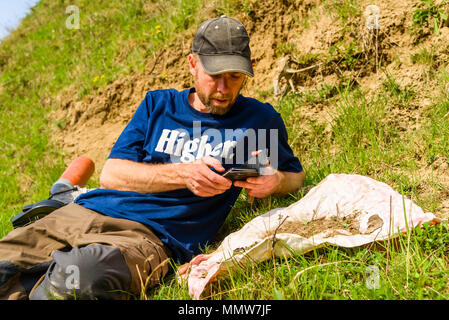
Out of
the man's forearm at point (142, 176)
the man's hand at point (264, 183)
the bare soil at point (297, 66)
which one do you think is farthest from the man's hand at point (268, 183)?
the bare soil at point (297, 66)

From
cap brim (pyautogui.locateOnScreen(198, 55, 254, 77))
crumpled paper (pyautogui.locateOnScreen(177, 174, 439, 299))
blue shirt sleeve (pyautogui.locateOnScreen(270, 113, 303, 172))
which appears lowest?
crumpled paper (pyautogui.locateOnScreen(177, 174, 439, 299))

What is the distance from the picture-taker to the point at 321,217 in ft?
8.16

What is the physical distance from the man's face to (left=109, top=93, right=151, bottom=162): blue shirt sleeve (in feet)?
1.44

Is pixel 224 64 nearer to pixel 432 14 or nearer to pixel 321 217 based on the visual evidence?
pixel 321 217

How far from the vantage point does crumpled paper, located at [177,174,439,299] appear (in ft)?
6.75

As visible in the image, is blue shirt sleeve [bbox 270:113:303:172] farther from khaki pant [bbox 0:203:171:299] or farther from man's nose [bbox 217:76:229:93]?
khaki pant [bbox 0:203:171:299]

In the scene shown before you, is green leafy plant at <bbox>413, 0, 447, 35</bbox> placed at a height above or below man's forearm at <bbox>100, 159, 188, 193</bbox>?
above

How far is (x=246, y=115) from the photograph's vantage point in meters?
2.79

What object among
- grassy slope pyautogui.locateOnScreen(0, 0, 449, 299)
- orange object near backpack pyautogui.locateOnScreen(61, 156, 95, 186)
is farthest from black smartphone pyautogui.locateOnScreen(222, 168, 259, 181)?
orange object near backpack pyautogui.locateOnScreen(61, 156, 95, 186)

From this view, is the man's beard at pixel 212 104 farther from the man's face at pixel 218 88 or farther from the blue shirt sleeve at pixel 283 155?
the blue shirt sleeve at pixel 283 155

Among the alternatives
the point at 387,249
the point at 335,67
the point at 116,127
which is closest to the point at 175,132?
the point at 387,249

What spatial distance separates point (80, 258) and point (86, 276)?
0.34ft

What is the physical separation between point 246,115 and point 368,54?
1744 mm

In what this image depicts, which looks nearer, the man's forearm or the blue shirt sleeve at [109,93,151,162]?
the man's forearm
